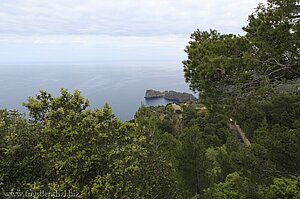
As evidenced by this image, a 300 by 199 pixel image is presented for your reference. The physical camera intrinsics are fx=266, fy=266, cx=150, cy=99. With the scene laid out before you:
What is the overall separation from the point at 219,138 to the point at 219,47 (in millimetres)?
20740

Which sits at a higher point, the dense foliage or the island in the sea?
the dense foliage

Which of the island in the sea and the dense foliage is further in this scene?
the island in the sea

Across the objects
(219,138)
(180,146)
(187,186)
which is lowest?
(219,138)

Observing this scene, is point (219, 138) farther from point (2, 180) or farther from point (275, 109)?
point (2, 180)

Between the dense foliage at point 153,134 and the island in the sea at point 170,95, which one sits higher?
the dense foliage at point 153,134

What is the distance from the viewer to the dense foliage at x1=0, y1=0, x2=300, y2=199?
4.00 m

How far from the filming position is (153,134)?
6.38 m

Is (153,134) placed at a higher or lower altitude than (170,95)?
higher

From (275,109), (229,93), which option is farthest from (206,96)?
(275,109)

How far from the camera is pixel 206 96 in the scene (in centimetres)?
616

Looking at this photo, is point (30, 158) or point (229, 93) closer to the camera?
point (30, 158)

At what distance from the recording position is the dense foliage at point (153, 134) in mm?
3998

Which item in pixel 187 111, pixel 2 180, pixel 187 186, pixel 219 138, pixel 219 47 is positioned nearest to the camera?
pixel 2 180

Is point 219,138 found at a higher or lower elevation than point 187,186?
lower
